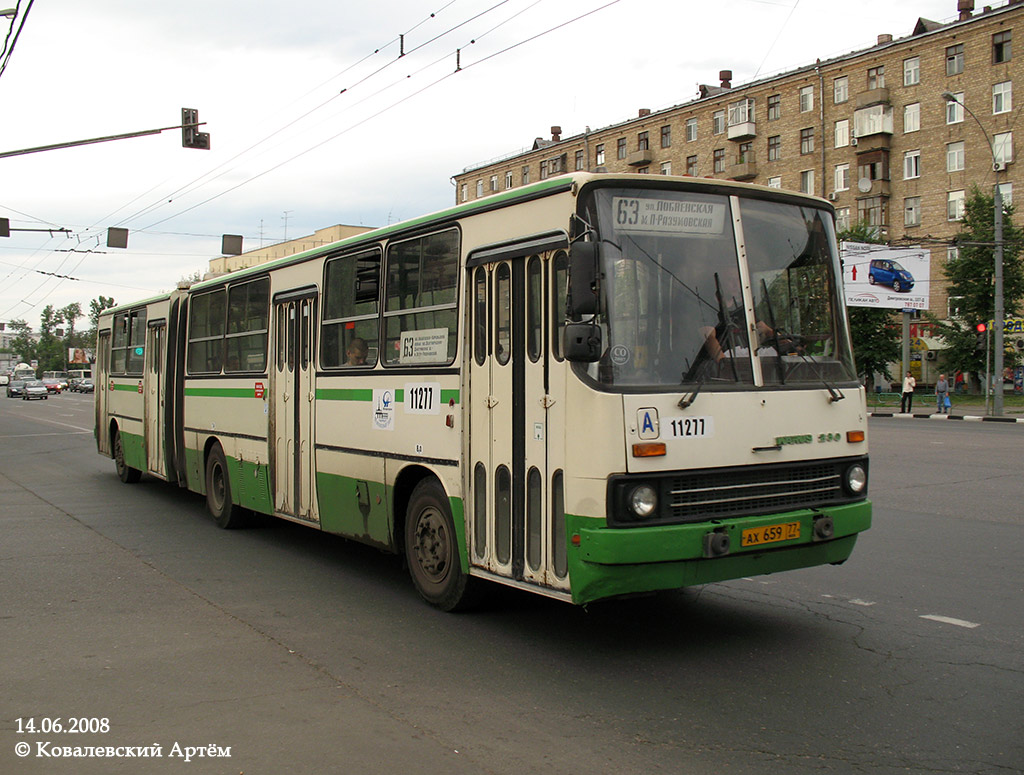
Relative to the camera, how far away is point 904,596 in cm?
745

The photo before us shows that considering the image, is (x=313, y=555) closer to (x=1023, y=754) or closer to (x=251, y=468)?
(x=251, y=468)

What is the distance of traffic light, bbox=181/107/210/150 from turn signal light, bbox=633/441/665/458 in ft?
51.7

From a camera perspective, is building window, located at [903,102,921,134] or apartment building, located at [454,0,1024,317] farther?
building window, located at [903,102,921,134]

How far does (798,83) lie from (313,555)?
5916cm

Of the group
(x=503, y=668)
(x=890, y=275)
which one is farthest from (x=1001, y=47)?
(x=503, y=668)

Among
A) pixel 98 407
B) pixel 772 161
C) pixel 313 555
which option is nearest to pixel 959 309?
pixel 772 161

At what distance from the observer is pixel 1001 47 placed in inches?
2019

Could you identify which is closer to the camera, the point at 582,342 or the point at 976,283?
the point at 582,342

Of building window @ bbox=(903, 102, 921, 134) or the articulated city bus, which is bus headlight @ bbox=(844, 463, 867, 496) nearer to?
the articulated city bus

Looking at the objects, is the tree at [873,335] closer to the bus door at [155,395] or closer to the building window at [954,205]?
the building window at [954,205]

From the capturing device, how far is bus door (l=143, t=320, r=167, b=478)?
1390cm

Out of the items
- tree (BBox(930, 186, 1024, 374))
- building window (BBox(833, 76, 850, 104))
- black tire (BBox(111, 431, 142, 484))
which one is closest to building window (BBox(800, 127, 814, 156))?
building window (BBox(833, 76, 850, 104))

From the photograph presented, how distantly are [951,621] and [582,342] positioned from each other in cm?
341

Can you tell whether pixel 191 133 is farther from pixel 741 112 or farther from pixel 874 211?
pixel 741 112
